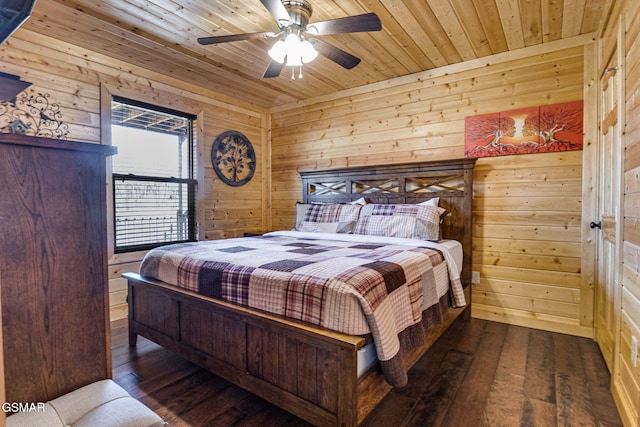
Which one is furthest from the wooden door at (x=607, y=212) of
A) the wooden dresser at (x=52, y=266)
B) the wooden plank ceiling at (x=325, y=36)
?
the wooden dresser at (x=52, y=266)

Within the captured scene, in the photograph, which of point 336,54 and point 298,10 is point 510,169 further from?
point 298,10

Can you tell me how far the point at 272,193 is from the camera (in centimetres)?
478

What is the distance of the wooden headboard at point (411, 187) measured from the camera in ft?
10.3

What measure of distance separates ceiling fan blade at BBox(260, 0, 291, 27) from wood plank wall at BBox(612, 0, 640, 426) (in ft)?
5.87

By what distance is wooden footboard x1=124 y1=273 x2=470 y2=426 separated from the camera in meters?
1.42

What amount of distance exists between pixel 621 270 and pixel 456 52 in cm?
225

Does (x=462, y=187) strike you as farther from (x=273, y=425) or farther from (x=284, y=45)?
(x=273, y=425)

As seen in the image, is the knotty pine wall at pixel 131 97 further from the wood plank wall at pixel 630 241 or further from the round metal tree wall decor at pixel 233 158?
the wood plank wall at pixel 630 241

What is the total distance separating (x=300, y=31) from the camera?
222cm

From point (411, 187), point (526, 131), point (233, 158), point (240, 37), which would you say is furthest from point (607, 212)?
point (233, 158)

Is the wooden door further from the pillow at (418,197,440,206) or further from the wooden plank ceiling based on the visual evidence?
the pillow at (418,197,440,206)

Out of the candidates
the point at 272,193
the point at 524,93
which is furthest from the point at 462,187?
the point at 272,193

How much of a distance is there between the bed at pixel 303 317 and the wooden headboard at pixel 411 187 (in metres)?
0.17

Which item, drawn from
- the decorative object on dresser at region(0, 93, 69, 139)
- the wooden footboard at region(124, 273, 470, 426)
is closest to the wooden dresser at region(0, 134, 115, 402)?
the wooden footboard at region(124, 273, 470, 426)
